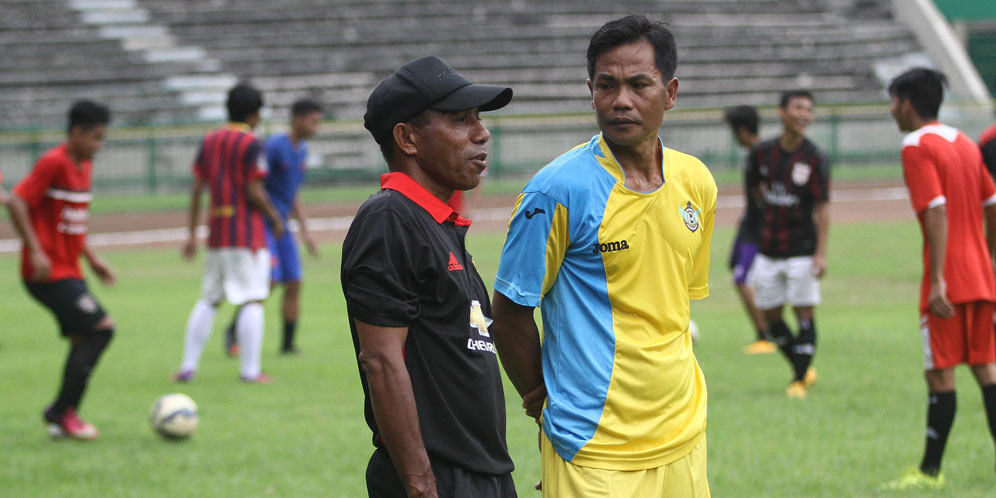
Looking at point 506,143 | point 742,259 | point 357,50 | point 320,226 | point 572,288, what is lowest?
point 320,226

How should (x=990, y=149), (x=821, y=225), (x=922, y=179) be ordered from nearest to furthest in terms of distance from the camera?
(x=922, y=179) → (x=990, y=149) → (x=821, y=225)

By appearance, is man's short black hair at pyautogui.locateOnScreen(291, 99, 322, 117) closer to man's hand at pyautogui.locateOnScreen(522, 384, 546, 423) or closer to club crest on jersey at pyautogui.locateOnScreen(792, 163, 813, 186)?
club crest on jersey at pyautogui.locateOnScreen(792, 163, 813, 186)

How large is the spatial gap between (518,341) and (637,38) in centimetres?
107

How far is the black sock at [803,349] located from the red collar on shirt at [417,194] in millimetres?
5843

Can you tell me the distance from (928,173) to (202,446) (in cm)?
487

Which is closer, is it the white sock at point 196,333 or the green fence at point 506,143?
the white sock at point 196,333

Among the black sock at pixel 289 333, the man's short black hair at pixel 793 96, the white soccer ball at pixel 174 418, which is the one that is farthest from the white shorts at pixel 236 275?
the man's short black hair at pixel 793 96

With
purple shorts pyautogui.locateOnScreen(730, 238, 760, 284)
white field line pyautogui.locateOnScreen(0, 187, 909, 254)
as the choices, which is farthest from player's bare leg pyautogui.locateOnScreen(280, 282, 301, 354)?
white field line pyautogui.locateOnScreen(0, 187, 909, 254)

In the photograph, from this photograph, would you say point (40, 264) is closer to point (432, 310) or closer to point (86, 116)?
point (86, 116)

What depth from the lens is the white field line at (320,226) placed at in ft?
72.2

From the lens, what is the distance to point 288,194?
11.2 metres

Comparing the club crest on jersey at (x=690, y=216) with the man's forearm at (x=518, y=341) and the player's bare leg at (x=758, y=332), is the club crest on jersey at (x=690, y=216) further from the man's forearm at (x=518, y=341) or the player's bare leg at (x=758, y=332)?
the player's bare leg at (x=758, y=332)

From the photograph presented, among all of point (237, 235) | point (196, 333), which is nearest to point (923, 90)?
point (237, 235)

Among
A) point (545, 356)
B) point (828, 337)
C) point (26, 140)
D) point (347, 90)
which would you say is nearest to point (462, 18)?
point (347, 90)
